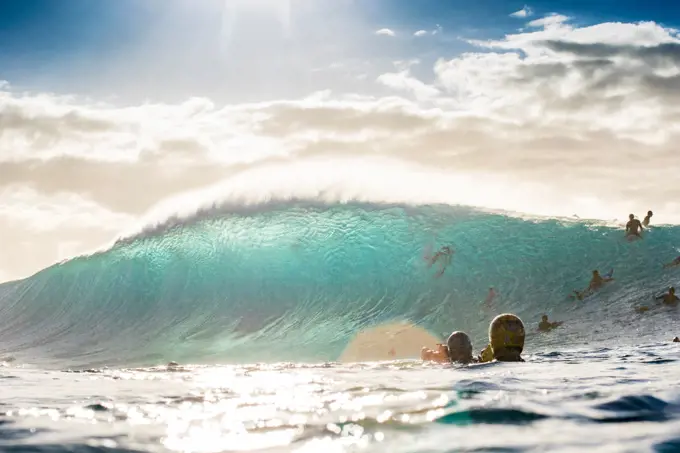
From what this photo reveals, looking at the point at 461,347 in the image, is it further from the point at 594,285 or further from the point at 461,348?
the point at 594,285

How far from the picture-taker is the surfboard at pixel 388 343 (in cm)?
2400

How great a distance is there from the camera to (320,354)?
83.1ft

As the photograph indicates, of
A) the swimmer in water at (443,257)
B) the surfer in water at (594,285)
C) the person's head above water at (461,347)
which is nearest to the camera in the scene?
the person's head above water at (461,347)

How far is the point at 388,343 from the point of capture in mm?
25047

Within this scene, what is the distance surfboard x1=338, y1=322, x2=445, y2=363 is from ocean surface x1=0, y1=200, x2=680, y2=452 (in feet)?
1.07

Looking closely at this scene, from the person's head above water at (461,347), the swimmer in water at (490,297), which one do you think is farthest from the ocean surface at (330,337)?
the person's head above water at (461,347)

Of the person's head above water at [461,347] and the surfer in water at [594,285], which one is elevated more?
the surfer in water at [594,285]

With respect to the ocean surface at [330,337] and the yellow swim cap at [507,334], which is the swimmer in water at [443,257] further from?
the yellow swim cap at [507,334]

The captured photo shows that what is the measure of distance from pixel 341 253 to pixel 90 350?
11.4 m

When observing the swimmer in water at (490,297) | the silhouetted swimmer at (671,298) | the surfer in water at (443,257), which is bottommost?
the silhouetted swimmer at (671,298)

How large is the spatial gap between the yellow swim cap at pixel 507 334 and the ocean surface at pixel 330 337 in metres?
0.73

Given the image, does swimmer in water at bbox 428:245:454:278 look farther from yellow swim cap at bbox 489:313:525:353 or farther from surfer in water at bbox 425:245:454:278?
yellow swim cap at bbox 489:313:525:353

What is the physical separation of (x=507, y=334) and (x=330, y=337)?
12.2m

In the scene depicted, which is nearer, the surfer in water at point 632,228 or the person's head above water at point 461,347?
the person's head above water at point 461,347
